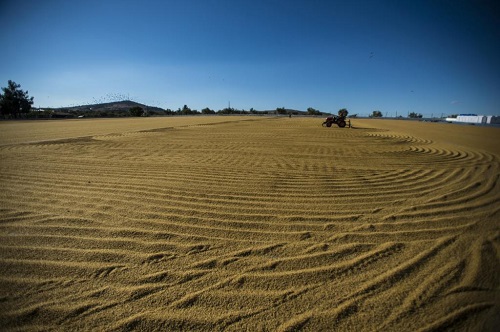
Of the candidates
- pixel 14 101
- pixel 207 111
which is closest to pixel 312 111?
pixel 207 111

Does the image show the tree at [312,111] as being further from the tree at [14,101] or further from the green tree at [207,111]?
the tree at [14,101]

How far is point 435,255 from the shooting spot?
250cm

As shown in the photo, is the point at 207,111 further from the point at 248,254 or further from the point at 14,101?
the point at 248,254

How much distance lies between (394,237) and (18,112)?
83414mm

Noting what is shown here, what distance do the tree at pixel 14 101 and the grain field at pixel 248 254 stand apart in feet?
249

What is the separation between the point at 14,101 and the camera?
59281mm

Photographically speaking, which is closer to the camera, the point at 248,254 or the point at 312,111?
the point at 248,254

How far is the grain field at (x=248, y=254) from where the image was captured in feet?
5.93

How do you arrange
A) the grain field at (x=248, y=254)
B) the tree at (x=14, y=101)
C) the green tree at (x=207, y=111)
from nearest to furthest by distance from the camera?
the grain field at (x=248, y=254), the tree at (x=14, y=101), the green tree at (x=207, y=111)

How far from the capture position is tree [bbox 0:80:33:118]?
57844mm

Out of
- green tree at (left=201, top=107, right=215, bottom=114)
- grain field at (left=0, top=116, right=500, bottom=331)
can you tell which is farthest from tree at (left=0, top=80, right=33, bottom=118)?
grain field at (left=0, top=116, right=500, bottom=331)

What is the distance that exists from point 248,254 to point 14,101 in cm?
8225

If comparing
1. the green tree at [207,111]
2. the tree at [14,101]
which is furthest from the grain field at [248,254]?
the green tree at [207,111]

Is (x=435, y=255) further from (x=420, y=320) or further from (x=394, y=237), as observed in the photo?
(x=420, y=320)
